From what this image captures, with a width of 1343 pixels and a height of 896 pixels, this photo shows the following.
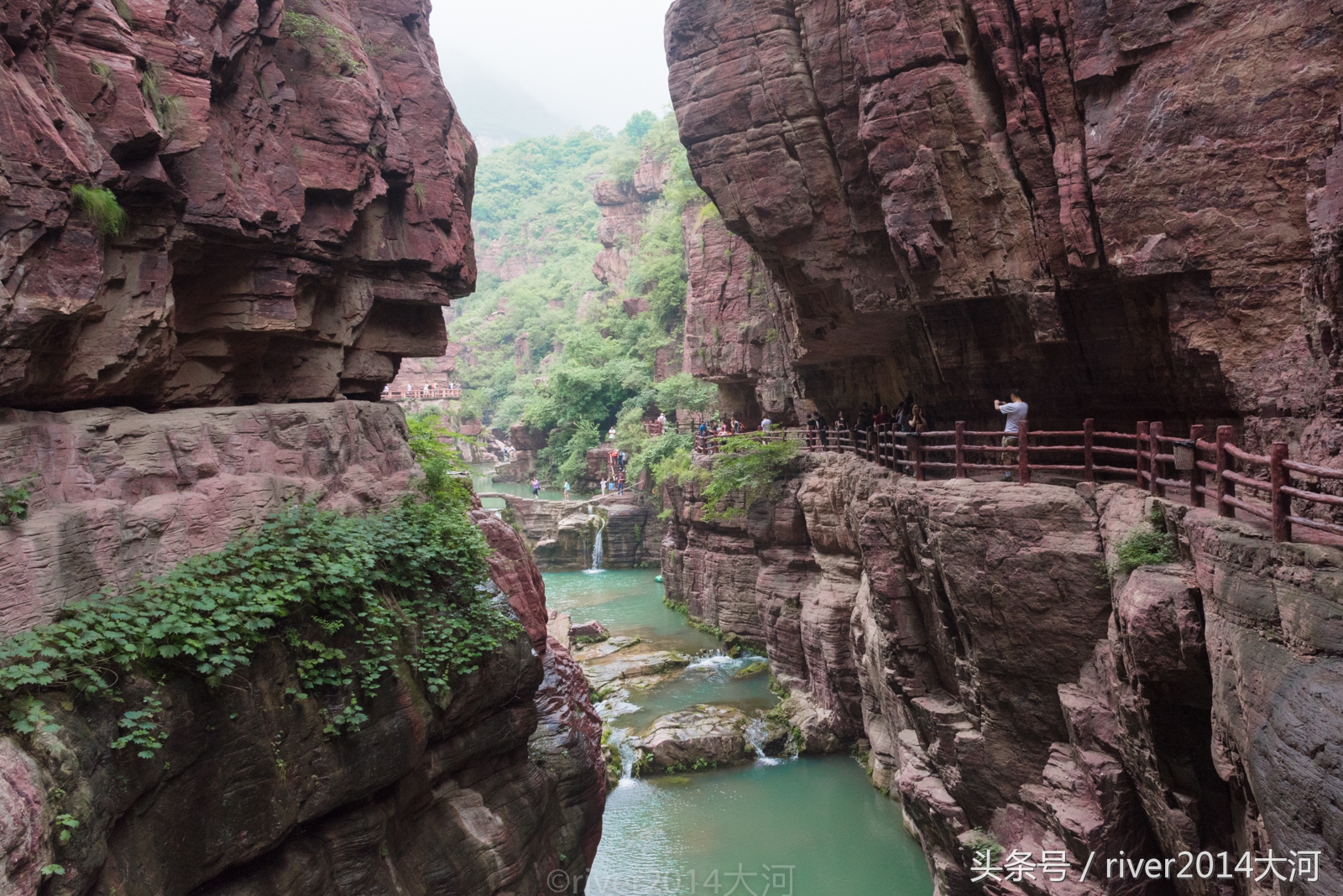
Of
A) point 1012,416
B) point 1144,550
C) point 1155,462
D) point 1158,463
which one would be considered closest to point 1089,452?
point 1158,463

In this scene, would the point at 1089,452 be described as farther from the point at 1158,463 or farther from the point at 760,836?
the point at 760,836

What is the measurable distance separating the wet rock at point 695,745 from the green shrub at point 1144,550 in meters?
9.36

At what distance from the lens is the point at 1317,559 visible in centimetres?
523

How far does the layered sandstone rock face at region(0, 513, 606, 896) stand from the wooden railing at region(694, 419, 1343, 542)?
680 centimetres

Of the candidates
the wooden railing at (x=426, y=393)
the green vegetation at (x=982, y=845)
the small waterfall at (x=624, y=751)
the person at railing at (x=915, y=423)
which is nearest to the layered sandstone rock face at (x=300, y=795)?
the green vegetation at (x=982, y=845)

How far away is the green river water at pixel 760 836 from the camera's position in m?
12.1

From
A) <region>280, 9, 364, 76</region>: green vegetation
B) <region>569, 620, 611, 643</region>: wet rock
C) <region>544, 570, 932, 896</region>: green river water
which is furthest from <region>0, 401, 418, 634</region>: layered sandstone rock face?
<region>569, 620, 611, 643</region>: wet rock

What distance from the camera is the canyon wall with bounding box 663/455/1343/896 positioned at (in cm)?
525

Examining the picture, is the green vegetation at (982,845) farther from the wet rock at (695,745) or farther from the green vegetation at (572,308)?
the green vegetation at (572,308)

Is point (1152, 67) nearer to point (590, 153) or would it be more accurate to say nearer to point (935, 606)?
point (935, 606)

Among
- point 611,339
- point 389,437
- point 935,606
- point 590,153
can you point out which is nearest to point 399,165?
point 389,437

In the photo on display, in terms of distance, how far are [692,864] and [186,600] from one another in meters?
9.59

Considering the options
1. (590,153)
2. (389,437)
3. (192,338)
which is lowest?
(389,437)
